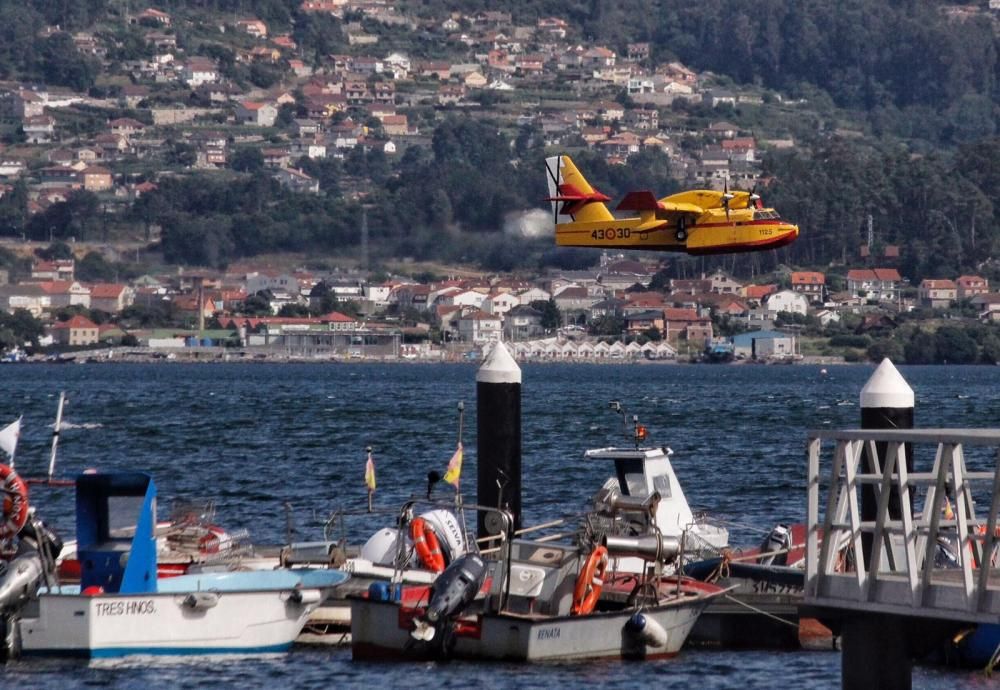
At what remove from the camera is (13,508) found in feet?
85.5

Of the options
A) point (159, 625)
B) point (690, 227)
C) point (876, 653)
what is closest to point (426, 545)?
point (159, 625)

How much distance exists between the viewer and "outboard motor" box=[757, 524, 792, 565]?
91.9 ft

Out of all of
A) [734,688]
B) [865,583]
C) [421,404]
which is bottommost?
[421,404]

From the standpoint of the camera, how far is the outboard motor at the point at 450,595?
24.5 meters

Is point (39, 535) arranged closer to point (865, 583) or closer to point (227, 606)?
point (227, 606)

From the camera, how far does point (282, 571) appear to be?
87.0 feet

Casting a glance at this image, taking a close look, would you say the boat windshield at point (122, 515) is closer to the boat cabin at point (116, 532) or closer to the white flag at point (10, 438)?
the boat cabin at point (116, 532)

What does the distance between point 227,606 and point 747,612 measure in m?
5.56

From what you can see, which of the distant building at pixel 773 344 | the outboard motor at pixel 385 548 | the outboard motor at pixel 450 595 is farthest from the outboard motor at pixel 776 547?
the distant building at pixel 773 344

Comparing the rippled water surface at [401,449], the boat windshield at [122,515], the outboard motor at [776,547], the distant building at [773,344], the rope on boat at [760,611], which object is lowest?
the distant building at [773,344]

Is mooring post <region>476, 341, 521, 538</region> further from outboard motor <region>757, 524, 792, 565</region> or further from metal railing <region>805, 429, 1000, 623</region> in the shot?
metal railing <region>805, 429, 1000, 623</region>

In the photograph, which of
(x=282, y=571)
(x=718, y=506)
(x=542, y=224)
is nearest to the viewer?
(x=282, y=571)

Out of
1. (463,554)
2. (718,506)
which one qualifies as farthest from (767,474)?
(463,554)

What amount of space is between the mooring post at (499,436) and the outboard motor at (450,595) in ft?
11.1
